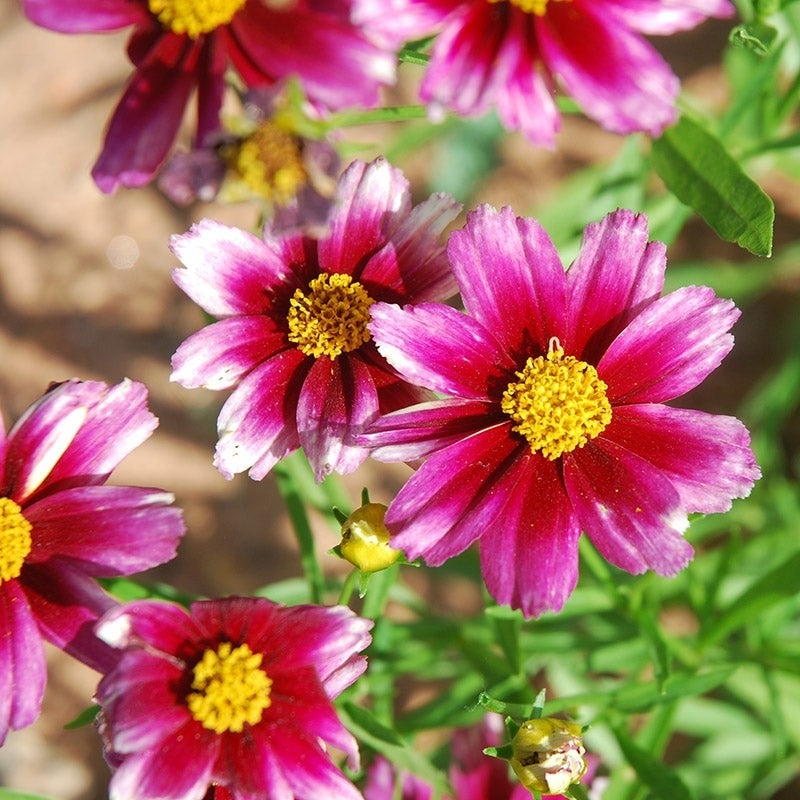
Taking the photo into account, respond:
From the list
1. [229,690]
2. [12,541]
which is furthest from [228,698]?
[12,541]

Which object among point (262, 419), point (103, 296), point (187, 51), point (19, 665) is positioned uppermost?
point (187, 51)

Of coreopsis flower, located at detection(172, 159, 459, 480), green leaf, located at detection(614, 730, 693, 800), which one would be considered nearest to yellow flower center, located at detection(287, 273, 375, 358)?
coreopsis flower, located at detection(172, 159, 459, 480)

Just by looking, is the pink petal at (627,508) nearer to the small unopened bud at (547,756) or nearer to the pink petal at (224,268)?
the small unopened bud at (547,756)

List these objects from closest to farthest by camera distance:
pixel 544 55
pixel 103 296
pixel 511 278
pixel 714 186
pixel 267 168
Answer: pixel 267 168 < pixel 544 55 < pixel 511 278 < pixel 714 186 < pixel 103 296

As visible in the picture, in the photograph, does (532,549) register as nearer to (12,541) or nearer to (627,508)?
(627,508)

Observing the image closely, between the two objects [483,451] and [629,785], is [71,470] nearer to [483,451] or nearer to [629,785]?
[483,451]

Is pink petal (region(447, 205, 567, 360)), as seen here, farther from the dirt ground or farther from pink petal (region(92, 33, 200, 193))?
the dirt ground
